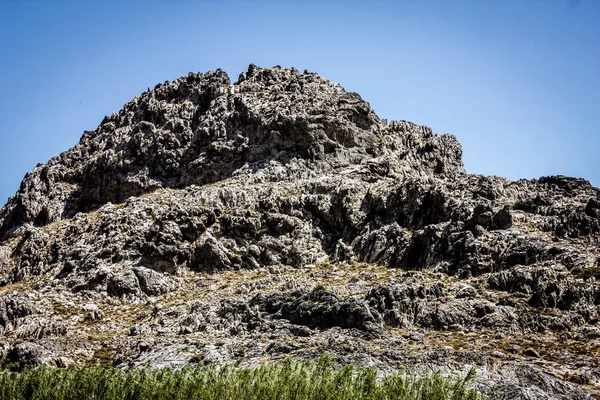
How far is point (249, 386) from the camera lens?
40.1 m

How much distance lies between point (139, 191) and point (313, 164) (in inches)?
1243

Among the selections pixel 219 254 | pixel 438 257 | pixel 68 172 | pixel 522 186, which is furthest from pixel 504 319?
pixel 68 172

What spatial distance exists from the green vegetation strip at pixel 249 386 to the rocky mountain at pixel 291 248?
6.45 m

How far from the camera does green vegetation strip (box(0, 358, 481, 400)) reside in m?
38.3

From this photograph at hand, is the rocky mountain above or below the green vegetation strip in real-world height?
above

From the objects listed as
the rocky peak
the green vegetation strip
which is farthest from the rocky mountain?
the green vegetation strip

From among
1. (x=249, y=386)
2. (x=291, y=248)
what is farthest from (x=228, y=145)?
(x=249, y=386)

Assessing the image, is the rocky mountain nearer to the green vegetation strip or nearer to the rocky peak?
the rocky peak

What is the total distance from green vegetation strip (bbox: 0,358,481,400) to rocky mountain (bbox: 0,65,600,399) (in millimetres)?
6451

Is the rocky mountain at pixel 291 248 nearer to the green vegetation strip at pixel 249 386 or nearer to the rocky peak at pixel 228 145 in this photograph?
the rocky peak at pixel 228 145

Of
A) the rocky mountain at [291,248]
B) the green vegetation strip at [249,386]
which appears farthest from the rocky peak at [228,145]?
the green vegetation strip at [249,386]

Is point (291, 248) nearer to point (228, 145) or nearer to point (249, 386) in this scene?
point (228, 145)

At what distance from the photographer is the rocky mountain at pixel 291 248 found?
54.6 m

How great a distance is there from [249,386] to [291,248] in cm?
4440
